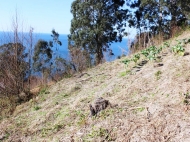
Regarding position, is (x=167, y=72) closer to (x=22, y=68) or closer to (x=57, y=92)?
(x=57, y=92)

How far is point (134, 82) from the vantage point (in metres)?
3.82

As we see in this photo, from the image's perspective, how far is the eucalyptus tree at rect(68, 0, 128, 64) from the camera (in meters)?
14.0

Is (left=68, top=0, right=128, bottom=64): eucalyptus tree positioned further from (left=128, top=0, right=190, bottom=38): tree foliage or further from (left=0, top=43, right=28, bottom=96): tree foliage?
(left=0, top=43, right=28, bottom=96): tree foliage

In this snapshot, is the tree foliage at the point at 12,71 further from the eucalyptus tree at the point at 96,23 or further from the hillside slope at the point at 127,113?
the eucalyptus tree at the point at 96,23

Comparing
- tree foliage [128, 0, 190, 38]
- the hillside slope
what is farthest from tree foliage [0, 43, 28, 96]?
tree foliage [128, 0, 190, 38]

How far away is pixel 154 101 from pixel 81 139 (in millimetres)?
1058

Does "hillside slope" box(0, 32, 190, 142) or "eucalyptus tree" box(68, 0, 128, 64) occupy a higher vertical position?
"eucalyptus tree" box(68, 0, 128, 64)

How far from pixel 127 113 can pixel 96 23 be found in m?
11.9

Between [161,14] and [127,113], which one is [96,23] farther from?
[127,113]

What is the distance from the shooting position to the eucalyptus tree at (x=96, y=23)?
14000mm

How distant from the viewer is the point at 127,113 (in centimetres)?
292

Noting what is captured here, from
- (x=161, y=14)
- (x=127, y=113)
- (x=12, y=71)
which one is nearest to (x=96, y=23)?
(x=161, y=14)

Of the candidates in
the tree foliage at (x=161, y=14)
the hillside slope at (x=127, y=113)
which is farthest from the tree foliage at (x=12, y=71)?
the tree foliage at (x=161, y=14)

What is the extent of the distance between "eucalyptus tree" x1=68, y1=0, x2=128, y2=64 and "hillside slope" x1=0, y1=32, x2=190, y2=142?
31.1ft
